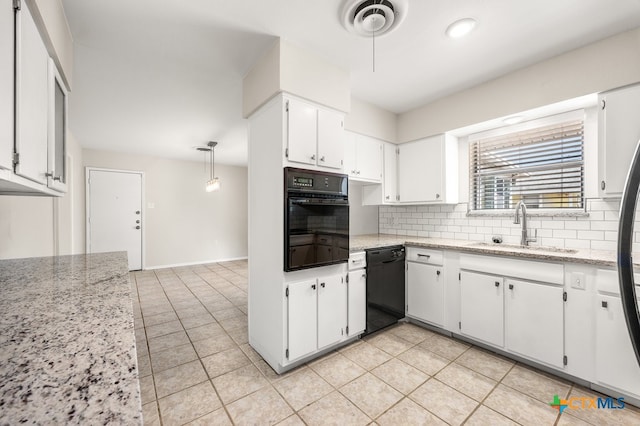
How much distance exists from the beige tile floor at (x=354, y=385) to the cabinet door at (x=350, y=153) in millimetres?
→ 1705

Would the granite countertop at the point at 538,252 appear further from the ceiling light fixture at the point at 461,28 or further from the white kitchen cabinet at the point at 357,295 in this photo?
the ceiling light fixture at the point at 461,28

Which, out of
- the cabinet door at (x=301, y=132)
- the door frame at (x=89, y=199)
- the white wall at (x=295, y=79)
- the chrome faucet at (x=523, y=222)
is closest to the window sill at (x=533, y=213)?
the chrome faucet at (x=523, y=222)

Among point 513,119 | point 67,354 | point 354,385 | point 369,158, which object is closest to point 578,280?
point 513,119

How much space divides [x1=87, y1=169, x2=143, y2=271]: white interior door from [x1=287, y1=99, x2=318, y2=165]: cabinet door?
4730 millimetres

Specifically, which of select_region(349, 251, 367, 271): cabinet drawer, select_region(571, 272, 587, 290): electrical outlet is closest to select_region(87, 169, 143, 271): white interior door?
select_region(349, 251, 367, 271): cabinet drawer

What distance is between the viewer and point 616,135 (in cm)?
192

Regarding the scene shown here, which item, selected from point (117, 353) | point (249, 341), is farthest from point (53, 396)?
point (249, 341)

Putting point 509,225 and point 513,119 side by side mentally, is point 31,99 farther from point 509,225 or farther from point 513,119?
point 509,225

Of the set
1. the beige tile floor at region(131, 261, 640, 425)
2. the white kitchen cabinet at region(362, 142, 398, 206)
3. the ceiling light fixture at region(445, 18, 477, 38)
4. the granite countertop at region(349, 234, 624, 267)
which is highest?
the ceiling light fixture at region(445, 18, 477, 38)

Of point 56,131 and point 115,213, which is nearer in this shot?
point 56,131

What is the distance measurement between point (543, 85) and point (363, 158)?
1.67 m

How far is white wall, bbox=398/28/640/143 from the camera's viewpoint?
1.91m

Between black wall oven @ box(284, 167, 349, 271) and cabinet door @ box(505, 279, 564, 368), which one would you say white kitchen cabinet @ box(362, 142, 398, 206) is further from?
cabinet door @ box(505, 279, 564, 368)

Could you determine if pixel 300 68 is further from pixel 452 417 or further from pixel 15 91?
pixel 452 417
